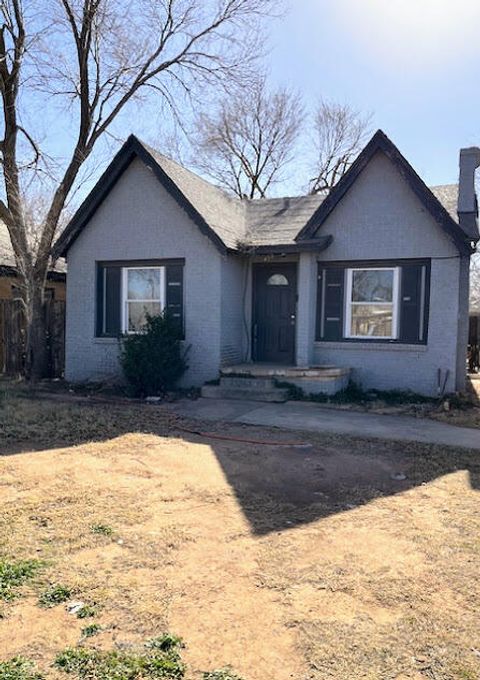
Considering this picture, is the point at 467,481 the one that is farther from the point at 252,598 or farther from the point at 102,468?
the point at 102,468

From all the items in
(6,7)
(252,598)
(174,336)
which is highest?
(6,7)

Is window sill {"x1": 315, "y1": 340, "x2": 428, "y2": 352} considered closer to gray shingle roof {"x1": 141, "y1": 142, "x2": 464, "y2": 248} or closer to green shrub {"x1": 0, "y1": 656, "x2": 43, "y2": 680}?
gray shingle roof {"x1": 141, "y1": 142, "x2": 464, "y2": 248}

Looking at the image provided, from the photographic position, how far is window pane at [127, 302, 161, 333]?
12.5m

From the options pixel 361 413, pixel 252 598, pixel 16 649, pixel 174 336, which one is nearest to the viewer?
pixel 16 649

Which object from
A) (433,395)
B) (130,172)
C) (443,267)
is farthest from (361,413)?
(130,172)

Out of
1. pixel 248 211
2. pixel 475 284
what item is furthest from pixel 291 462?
pixel 475 284

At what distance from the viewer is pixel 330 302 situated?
39.2 feet

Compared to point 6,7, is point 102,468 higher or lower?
lower

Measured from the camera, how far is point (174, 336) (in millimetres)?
11625

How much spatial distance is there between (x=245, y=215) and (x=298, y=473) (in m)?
10.2

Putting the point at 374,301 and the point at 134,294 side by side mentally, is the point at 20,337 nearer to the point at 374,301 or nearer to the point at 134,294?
the point at 134,294

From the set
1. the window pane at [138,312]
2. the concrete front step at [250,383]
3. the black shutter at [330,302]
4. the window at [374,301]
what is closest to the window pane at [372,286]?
the window at [374,301]

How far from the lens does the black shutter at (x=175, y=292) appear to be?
12211 millimetres

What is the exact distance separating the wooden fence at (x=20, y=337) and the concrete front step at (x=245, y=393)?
4.80 meters
